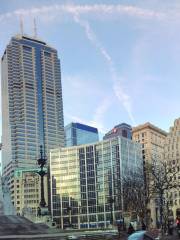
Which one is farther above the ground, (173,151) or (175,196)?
(173,151)

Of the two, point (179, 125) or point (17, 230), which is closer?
point (17, 230)

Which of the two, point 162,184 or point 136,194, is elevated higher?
point 162,184

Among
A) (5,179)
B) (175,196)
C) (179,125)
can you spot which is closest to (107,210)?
(175,196)

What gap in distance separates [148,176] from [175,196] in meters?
97.3

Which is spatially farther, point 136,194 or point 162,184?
point 136,194

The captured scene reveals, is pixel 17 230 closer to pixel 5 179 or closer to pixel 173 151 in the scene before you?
pixel 5 179

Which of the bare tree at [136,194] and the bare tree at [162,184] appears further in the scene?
the bare tree at [136,194]

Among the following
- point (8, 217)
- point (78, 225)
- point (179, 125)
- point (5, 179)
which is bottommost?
point (78, 225)

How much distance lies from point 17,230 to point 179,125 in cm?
15287

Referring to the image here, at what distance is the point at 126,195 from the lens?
314 feet

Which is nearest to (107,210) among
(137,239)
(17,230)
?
(17,230)

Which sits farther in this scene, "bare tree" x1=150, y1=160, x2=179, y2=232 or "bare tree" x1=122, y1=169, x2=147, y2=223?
"bare tree" x1=122, y1=169, x2=147, y2=223

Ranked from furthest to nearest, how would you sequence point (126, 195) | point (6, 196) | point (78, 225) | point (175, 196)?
point (78, 225), point (175, 196), point (126, 195), point (6, 196)

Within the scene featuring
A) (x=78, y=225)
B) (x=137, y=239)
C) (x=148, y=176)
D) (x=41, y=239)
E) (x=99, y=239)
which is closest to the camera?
(x=137, y=239)
